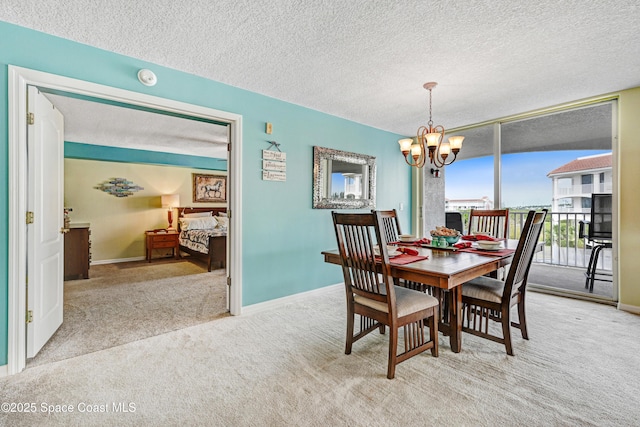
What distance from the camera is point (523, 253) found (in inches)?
80.5

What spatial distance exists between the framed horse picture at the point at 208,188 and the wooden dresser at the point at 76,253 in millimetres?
2663

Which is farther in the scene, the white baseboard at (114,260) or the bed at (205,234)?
the white baseboard at (114,260)

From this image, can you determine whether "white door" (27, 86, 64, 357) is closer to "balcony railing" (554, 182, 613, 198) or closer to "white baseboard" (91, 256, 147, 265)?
"white baseboard" (91, 256, 147, 265)

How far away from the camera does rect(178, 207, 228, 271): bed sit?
500cm

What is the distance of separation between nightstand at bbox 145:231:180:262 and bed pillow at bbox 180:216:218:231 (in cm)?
28

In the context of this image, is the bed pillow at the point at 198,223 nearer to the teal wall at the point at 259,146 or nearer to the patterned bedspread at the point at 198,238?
the patterned bedspread at the point at 198,238

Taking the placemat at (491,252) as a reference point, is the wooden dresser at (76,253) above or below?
below

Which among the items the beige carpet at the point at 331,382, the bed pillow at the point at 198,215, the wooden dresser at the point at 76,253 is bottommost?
the beige carpet at the point at 331,382

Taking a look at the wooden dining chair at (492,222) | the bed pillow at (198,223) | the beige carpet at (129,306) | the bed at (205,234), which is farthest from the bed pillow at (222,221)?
the wooden dining chair at (492,222)

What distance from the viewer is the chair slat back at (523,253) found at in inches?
77.1

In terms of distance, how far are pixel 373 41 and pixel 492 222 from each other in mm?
2396

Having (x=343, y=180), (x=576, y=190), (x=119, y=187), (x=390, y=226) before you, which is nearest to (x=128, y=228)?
(x=119, y=187)

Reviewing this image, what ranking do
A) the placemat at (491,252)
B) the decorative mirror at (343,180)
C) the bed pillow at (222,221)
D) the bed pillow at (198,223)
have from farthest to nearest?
the bed pillow at (222,221)
the bed pillow at (198,223)
the decorative mirror at (343,180)
the placemat at (491,252)

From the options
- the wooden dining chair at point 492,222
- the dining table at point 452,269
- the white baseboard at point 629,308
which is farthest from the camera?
the wooden dining chair at point 492,222
